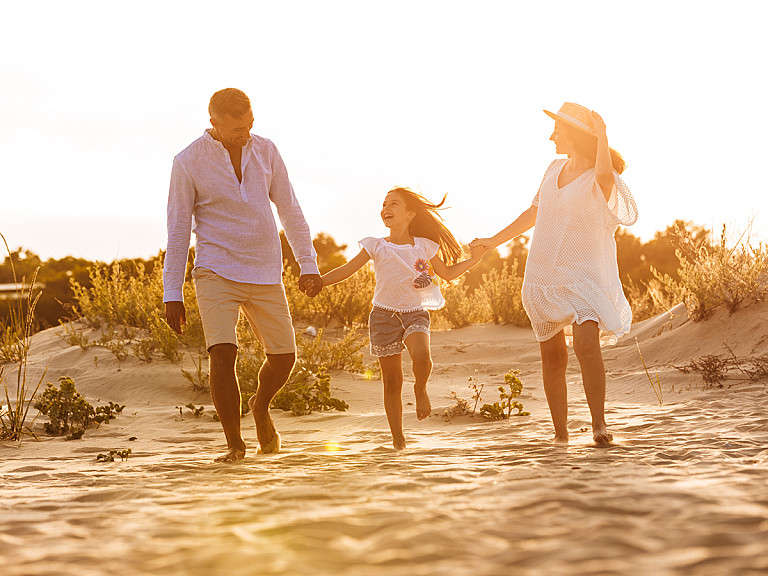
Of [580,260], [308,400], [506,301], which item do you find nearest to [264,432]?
[580,260]

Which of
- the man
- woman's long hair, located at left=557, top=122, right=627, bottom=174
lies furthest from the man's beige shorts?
woman's long hair, located at left=557, top=122, right=627, bottom=174

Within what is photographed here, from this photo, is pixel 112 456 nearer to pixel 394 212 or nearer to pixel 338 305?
pixel 394 212

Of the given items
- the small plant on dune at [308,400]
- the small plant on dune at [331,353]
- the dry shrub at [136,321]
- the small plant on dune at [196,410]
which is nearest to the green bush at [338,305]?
the dry shrub at [136,321]

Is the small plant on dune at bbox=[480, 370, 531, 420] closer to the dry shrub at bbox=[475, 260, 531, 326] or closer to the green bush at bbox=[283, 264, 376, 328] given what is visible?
the green bush at bbox=[283, 264, 376, 328]

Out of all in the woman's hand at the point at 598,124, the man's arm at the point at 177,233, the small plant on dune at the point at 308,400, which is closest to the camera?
the woman's hand at the point at 598,124

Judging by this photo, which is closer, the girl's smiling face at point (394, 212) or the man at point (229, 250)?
the man at point (229, 250)

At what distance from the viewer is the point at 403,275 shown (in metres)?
5.20

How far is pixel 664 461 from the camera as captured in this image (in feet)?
12.3

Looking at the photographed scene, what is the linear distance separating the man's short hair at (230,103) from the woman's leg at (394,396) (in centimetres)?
172

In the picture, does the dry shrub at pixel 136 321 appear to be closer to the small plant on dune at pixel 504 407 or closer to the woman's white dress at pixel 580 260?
the small plant on dune at pixel 504 407

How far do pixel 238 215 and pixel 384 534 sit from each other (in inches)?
106

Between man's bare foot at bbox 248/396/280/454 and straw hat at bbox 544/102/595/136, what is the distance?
8.13 ft

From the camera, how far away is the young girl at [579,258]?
182 inches

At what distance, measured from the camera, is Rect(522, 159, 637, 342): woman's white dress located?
466 centimetres
